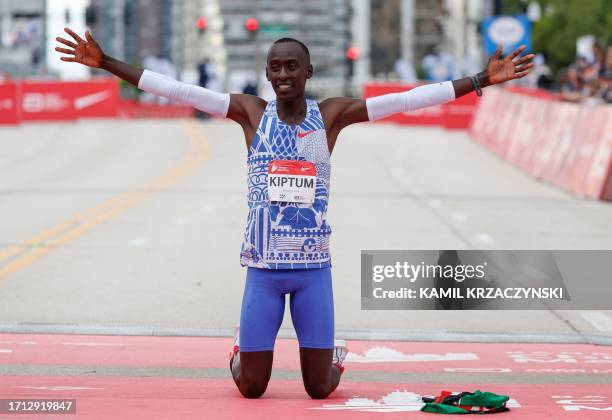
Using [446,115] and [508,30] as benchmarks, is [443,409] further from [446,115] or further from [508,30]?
[446,115]

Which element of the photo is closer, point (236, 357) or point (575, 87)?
point (236, 357)

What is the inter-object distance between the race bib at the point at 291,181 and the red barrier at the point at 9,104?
40.7 meters

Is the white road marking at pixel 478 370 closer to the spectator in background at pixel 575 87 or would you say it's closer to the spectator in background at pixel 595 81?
the spectator in background at pixel 595 81

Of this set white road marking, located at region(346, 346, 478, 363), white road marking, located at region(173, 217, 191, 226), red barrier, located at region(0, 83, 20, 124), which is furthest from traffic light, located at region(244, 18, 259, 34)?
white road marking, located at region(346, 346, 478, 363)

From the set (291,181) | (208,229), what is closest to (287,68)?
(291,181)

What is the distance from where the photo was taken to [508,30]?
3947cm

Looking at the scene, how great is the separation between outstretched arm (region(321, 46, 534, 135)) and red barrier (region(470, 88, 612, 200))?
15334 millimetres

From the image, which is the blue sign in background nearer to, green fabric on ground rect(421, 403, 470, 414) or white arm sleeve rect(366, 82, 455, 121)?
white arm sleeve rect(366, 82, 455, 121)

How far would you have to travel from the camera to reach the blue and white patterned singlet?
7449mm

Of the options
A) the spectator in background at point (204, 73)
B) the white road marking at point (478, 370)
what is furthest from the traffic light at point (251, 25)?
the white road marking at point (478, 370)

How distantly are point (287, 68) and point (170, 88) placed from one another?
637mm

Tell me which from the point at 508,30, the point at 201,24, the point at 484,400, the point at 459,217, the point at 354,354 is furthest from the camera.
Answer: the point at 201,24

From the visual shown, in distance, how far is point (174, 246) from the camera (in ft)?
52.6

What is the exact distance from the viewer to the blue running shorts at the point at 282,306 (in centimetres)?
755
